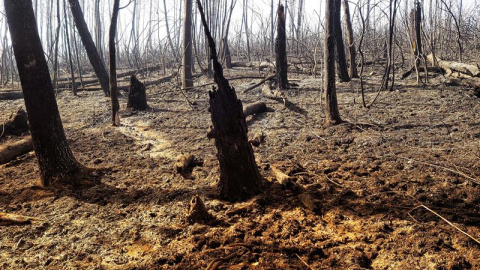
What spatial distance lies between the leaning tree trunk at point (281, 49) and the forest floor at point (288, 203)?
2510 millimetres

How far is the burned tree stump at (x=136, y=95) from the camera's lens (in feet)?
26.5

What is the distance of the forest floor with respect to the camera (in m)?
2.48

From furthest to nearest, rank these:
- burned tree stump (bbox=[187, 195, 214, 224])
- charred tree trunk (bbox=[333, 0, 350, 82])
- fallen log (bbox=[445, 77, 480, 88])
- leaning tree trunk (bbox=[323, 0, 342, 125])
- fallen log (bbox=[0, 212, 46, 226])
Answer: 1. charred tree trunk (bbox=[333, 0, 350, 82])
2. fallen log (bbox=[445, 77, 480, 88])
3. leaning tree trunk (bbox=[323, 0, 342, 125])
4. fallen log (bbox=[0, 212, 46, 226])
5. burned tree stump (bbox=[187, 195, 214, 224])

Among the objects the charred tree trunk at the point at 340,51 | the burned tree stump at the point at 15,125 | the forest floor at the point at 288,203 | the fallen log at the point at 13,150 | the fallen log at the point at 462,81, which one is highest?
the charred tree trunk at the point at 340,51

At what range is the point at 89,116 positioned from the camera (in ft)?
26.0

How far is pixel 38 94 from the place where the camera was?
3635 mm

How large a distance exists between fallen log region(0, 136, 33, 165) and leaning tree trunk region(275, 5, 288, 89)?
5.38 meters

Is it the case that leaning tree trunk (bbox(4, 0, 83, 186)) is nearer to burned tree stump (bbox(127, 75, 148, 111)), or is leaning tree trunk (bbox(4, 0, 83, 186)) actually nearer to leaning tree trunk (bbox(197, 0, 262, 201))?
leaning tree trunk (bbox(197, 0, 262, 201))

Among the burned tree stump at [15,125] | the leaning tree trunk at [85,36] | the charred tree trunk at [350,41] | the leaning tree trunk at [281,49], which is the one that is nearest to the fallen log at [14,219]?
the burned tree stump at [15,125]

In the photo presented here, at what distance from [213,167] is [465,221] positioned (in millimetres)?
2706

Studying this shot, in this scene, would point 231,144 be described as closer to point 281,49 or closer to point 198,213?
point 198,213

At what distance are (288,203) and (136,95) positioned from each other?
591 cm

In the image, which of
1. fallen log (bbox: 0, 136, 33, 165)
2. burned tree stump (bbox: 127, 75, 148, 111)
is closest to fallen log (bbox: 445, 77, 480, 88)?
burned tree stump (bbox: 127, 75, 148, 111)

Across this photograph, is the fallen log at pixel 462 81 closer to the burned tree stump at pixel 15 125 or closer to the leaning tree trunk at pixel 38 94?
the leaning tree trunk at pixel 38 94
